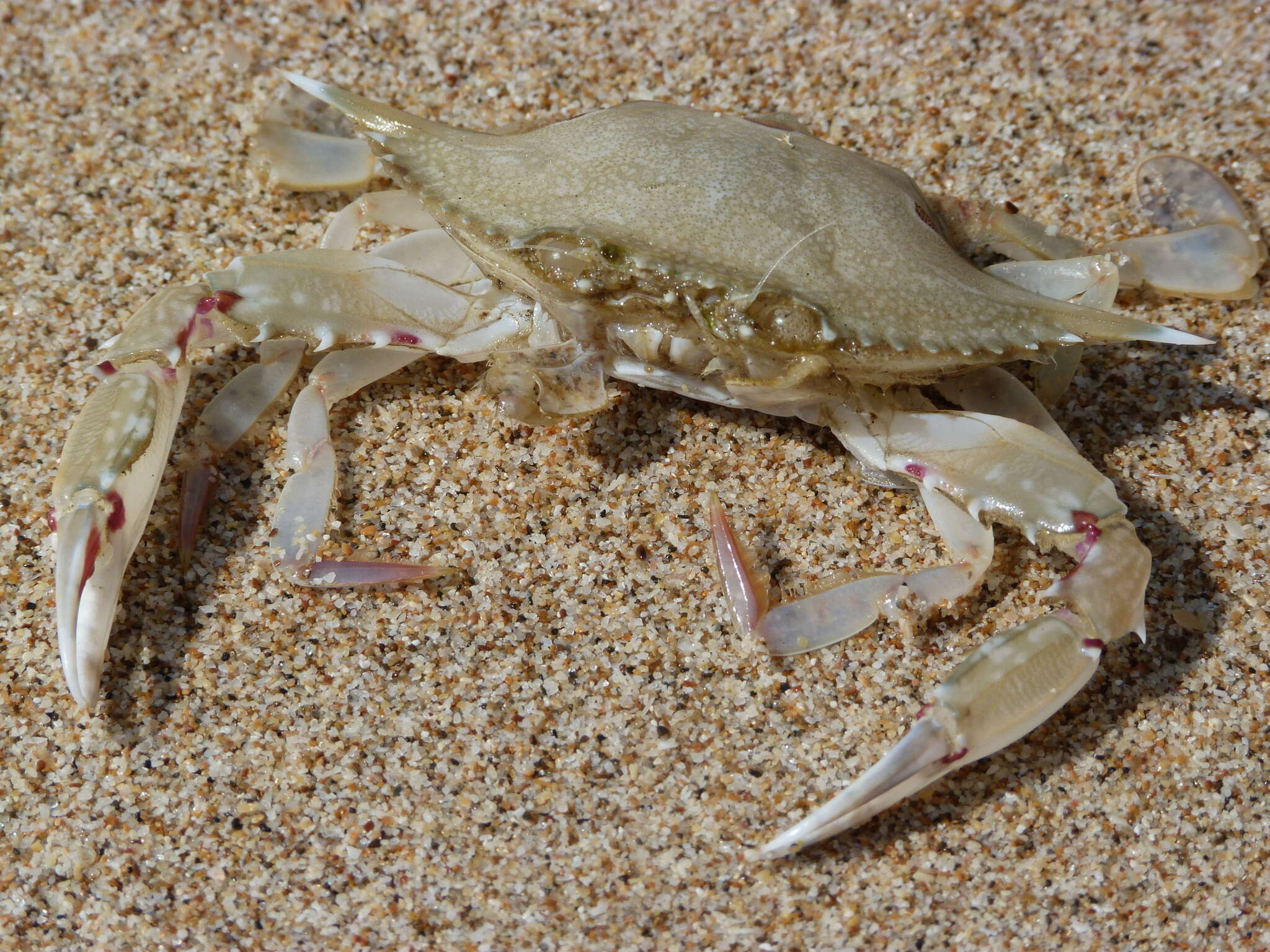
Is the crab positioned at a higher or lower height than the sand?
higher

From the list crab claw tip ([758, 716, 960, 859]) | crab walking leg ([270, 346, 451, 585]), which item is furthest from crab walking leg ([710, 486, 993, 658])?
crab walking leg ([270, 346, 451, 585])

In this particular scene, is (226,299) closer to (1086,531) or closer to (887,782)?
(887,782)

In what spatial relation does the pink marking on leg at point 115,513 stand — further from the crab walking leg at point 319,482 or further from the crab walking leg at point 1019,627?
the crab walking leg at point 1019,627

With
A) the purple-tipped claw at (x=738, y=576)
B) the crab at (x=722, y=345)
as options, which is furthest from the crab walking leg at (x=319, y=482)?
the purple-tipped claw at (x=738, y=576)

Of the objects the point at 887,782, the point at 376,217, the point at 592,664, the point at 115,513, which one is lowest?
the point at 592,664

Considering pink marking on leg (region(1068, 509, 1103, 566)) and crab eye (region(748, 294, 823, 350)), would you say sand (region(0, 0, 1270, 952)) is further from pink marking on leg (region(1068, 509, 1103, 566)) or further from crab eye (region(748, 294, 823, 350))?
crab eye (region(748, 294, 823, 350))

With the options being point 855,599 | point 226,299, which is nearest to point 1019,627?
point 855,599

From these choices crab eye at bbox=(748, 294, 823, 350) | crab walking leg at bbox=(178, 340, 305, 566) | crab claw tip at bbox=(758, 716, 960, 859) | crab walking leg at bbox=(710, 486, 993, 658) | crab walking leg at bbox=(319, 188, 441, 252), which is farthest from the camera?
crab walking leg at bbox=(319, 188, 441, 252)
